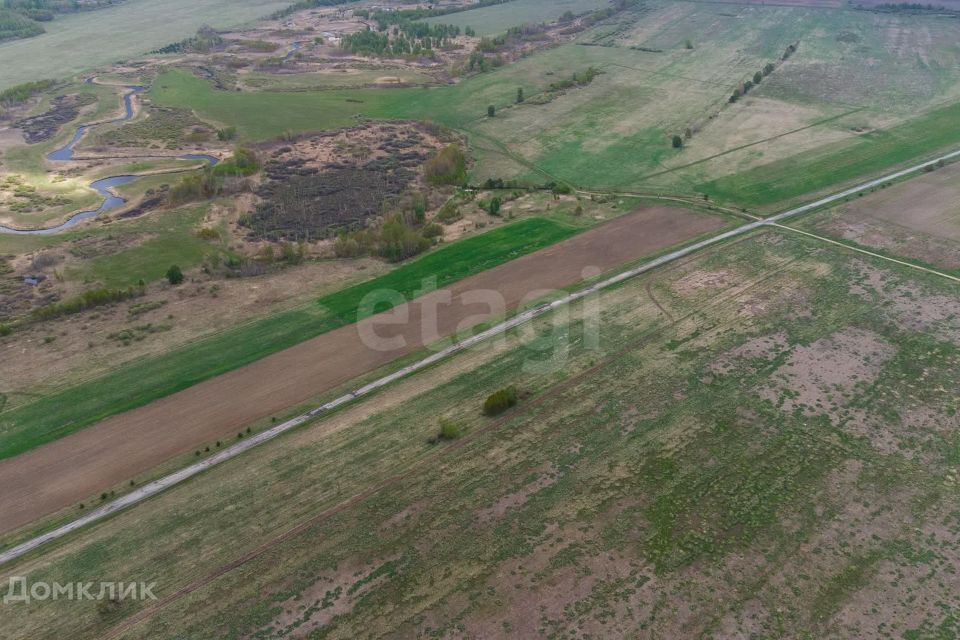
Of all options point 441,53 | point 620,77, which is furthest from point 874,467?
point 441,53

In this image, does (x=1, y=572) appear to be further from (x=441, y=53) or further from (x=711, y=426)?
(x=441, y=53)

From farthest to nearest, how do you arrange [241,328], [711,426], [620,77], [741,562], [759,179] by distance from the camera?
[620,77] < [759,179] < [241,328] < [711,426] < [741,562]

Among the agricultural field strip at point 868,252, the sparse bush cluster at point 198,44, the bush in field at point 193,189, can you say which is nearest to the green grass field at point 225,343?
the bush in field at point 193,189

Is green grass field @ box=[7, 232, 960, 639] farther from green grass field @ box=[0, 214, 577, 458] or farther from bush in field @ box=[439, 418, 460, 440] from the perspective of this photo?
green grass field @ box=[0, 214, 577, 458]

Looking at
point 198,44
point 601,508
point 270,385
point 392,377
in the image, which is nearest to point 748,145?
point 392,377

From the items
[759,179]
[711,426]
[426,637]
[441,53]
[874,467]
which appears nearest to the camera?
[426,637]

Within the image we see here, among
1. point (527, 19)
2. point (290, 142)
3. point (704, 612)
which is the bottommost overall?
point (704, 612)

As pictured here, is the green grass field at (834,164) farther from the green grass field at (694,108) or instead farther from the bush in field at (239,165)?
the bush in field at (239,165)
